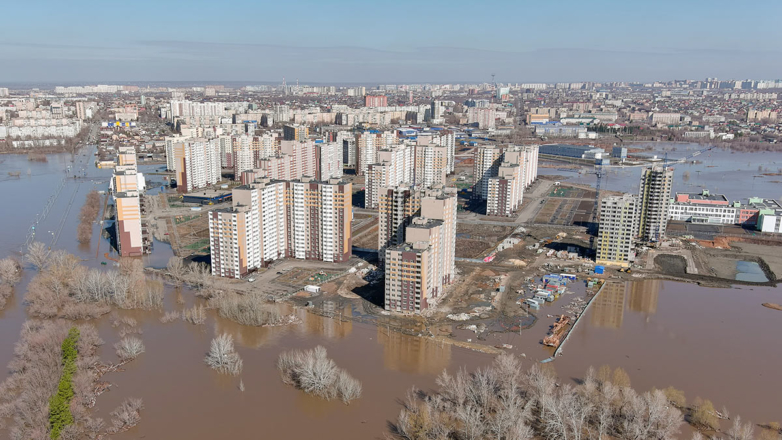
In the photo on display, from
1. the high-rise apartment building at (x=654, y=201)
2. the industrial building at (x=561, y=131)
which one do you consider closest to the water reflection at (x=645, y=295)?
the high-rise apartment building at (x=654, y=201)

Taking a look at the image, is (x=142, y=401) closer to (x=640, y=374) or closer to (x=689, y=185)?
(x=640, y=374)

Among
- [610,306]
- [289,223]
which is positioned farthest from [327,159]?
[610,306]

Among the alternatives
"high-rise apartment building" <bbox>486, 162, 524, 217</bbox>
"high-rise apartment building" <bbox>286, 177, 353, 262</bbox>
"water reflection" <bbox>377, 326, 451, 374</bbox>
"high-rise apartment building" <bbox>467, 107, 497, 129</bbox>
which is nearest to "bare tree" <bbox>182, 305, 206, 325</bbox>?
"water reflection" <bbox>377, 326, 451, 374</bbox>

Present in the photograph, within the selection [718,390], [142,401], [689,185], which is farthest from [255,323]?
[689,185]

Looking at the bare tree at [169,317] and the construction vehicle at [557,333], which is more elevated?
the construction vehicle at [557,333]

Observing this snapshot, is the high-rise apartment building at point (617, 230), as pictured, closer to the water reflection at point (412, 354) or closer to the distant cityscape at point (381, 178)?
the distant cityscape at point (381, 178)

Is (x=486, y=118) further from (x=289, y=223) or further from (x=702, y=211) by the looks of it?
(x=289, y=223)
